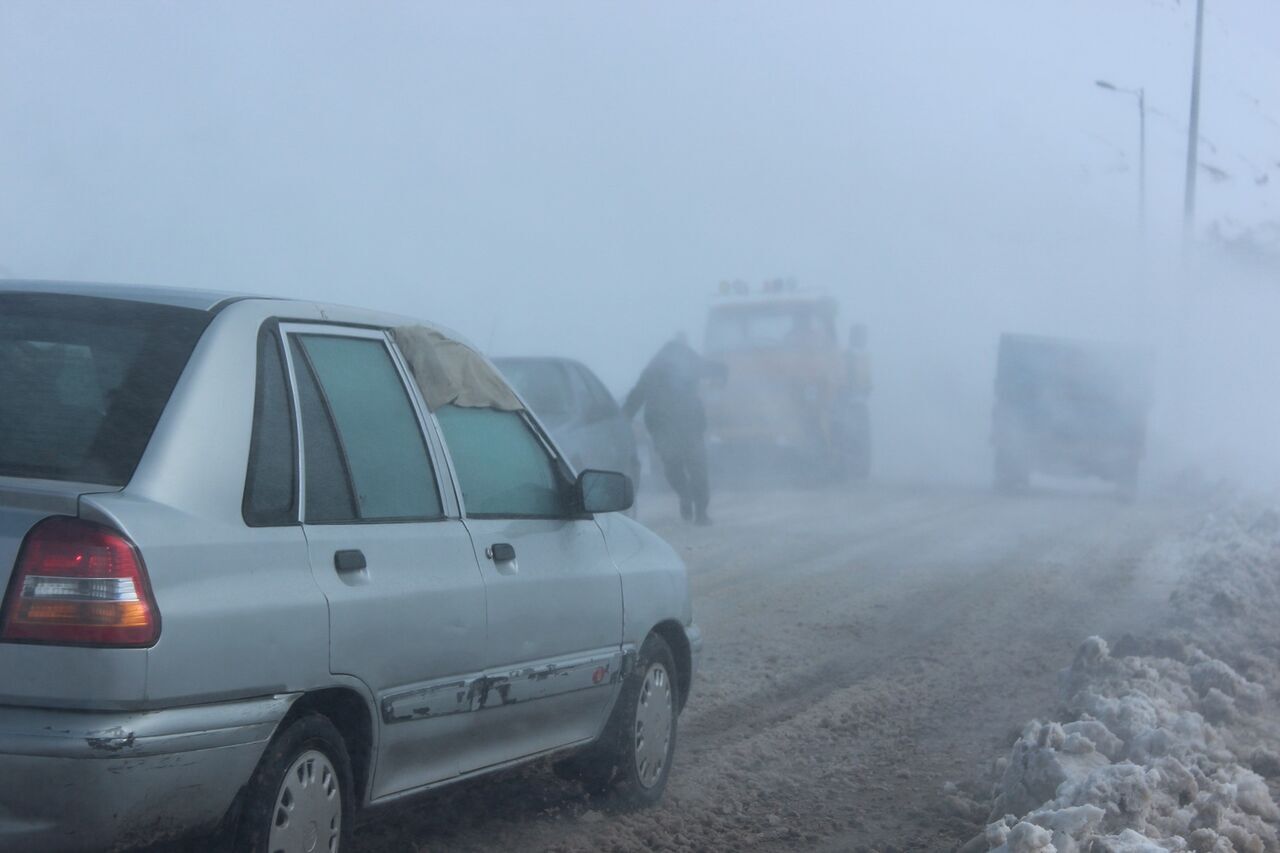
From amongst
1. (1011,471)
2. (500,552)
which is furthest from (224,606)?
(1011,471)

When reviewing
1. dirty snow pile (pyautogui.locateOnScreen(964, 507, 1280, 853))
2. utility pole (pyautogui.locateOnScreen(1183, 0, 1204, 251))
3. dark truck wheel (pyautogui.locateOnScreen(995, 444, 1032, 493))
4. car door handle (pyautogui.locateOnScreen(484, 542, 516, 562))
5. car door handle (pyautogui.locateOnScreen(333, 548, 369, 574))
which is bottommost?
dark truck wheel (pyautogui.locateOnScreen(995, 444, 1032, 493))

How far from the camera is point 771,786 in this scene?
210 inches

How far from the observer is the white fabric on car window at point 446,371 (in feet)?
13.5

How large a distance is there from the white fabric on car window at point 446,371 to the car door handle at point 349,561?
0.71 metres

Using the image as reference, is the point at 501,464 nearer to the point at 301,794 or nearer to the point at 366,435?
the point at 366,435

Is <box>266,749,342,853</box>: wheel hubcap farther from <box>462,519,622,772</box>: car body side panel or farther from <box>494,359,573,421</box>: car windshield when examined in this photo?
<box>494,359,573,421</box>: car windshield

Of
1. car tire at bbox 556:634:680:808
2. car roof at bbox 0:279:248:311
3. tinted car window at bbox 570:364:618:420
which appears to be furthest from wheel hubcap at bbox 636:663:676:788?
tinted car window at bbox 570:364:618:420

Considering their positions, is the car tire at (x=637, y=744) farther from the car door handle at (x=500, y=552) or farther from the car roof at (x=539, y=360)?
the car roof at (x=539, y=360)

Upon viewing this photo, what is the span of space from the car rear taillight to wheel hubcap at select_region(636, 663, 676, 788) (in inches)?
89.1

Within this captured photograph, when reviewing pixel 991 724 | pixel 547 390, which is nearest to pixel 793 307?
pixel 547 390

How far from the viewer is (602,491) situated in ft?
15.0

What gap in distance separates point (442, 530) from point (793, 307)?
17.0 m

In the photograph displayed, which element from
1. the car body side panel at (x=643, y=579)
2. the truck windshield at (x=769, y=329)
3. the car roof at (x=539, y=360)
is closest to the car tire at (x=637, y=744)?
the car body side panel at (x=643, y=579)

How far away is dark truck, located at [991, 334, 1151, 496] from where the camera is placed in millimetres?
21516
